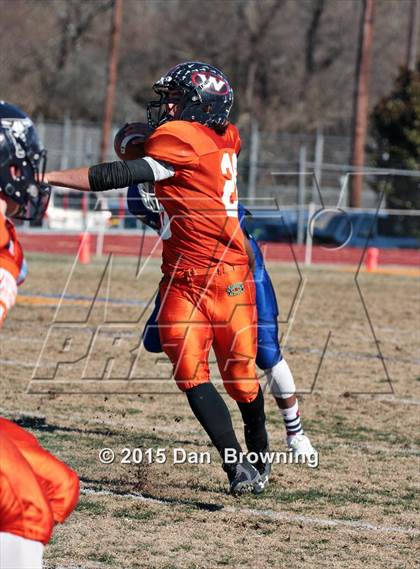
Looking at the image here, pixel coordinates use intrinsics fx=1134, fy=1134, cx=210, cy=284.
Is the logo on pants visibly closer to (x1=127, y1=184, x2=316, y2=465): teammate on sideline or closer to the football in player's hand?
(x1=127, y1=184, x2=316, y2=465): teammate on sideline

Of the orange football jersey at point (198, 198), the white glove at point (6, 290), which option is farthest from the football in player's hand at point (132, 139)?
the white glove at point (6, 290)

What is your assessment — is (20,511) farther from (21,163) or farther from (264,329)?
(264,329)

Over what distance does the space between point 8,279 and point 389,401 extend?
4.77 metres

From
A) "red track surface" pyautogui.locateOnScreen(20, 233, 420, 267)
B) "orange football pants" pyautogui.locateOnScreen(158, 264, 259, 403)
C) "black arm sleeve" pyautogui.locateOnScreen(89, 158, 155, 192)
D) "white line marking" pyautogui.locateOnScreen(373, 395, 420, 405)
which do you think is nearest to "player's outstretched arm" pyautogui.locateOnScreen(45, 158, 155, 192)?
"black arm sleeve" pyautogui.locateOnScreen(89, 158, 155, 192)

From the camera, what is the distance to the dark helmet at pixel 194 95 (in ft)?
16.4

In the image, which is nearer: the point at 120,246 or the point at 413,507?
the point at 413,507

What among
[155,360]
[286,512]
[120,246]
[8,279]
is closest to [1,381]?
[155,360]

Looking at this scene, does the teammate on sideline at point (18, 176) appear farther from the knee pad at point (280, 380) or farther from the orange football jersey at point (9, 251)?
the knee pad at point (280, 380)

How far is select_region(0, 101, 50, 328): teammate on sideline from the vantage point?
3.22 m

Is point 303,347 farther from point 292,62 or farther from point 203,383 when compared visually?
point 292,62

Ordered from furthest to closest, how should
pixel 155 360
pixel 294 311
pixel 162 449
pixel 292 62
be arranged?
pixel 292 62 → pixel 294 311 → pixel 155 360 → pixel 162 449

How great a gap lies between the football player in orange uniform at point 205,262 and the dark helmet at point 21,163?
1.43m

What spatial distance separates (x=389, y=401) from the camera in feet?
24.6

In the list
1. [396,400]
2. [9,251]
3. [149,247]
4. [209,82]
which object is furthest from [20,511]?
[149,247]
